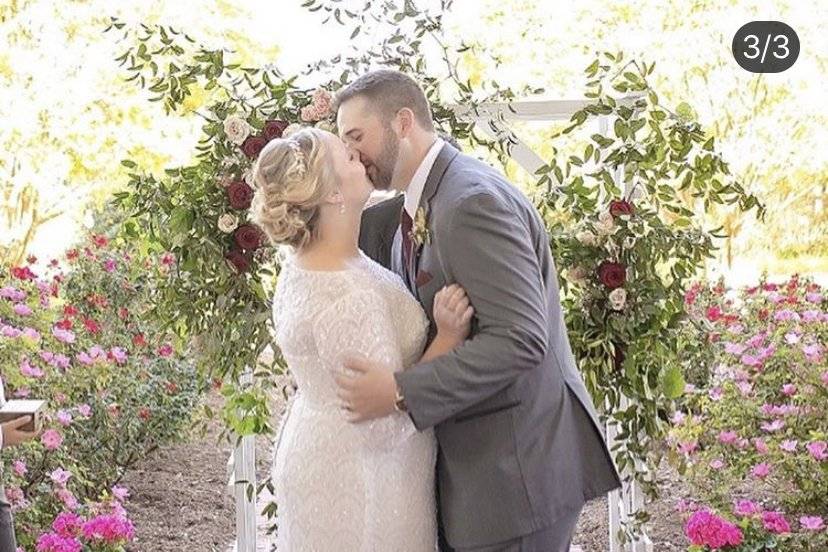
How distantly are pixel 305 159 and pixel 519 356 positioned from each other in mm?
466

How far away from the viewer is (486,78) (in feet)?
17.8

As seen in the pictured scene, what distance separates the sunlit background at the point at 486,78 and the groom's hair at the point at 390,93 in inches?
111

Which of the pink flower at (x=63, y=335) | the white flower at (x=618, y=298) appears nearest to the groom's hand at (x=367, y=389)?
the white flower at (x=618, y=298)

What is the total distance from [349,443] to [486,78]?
3518 mm

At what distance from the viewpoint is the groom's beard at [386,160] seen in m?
2.14

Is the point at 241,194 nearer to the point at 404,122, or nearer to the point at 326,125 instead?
the point at 326,125

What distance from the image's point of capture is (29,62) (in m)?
5.36

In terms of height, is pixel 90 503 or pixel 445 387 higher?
pixel 445 387

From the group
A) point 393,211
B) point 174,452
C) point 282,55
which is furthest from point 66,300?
point 393,211

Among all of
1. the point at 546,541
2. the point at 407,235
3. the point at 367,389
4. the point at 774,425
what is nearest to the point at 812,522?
the point at 774,425

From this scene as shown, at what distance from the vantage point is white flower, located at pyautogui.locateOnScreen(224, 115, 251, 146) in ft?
8.95

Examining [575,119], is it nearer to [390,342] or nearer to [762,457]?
[390,342]

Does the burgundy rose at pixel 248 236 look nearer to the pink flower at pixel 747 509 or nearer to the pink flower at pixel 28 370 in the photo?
the pink flower at pixel 28 370

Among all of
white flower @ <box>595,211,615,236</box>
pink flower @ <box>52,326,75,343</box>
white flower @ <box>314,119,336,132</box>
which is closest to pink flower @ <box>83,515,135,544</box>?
pink flower @ <box>52,326,75,343</box>
